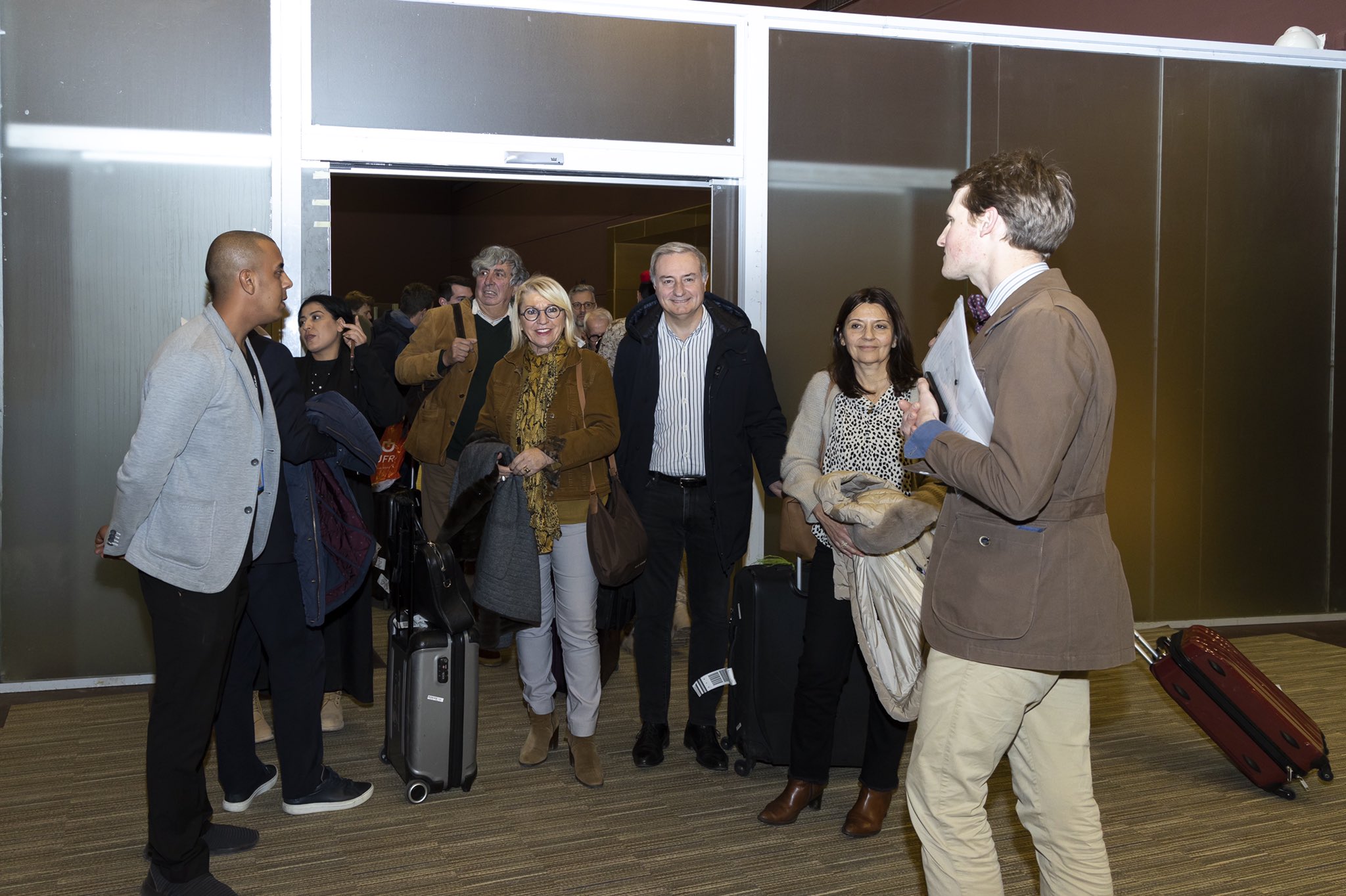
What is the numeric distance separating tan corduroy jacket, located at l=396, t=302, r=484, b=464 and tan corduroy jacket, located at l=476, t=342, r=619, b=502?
23.7 inches

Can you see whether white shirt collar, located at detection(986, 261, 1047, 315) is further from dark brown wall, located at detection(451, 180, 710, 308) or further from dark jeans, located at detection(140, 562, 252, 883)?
dark brown wall, located at detection(451, 180, 710, 308)

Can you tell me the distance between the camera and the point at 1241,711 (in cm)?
372

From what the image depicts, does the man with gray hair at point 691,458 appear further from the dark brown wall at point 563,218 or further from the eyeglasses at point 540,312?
the dark brown wall at point 563,218

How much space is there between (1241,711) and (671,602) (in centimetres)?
196

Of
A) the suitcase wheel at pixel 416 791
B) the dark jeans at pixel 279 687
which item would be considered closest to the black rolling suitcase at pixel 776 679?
the suitcase wheel at pixel 416 791

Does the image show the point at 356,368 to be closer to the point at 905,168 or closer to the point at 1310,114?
the point at 905,168

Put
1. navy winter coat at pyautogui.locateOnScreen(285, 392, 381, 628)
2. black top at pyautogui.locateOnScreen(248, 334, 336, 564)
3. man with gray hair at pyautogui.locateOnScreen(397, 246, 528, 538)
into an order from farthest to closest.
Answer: man with gray hair at pyautogui.locateOnScreen(397, 246, 528, 538) → navy winter coat at pyautogui.locateOnScreen(285, 392, 381, 628) → black top at pyautogui.locateOnScreen(248, 334, 336, 564)

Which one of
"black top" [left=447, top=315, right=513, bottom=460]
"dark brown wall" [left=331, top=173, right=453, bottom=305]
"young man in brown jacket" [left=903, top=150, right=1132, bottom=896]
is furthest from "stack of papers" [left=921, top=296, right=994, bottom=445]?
"dark brown wall" [left=331, top=173, right=453, bottom=305]

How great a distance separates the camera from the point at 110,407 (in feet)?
15.3

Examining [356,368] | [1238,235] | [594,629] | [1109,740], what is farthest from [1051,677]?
[1238,235]

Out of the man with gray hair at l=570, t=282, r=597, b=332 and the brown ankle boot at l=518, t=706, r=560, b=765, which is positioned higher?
the man with gray hair at l=570, t=282, r=597, b=332

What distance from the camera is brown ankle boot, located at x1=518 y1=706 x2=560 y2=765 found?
12.8ft

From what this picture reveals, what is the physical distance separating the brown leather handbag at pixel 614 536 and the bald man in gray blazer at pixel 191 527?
1.12 m

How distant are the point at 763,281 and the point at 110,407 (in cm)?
295
